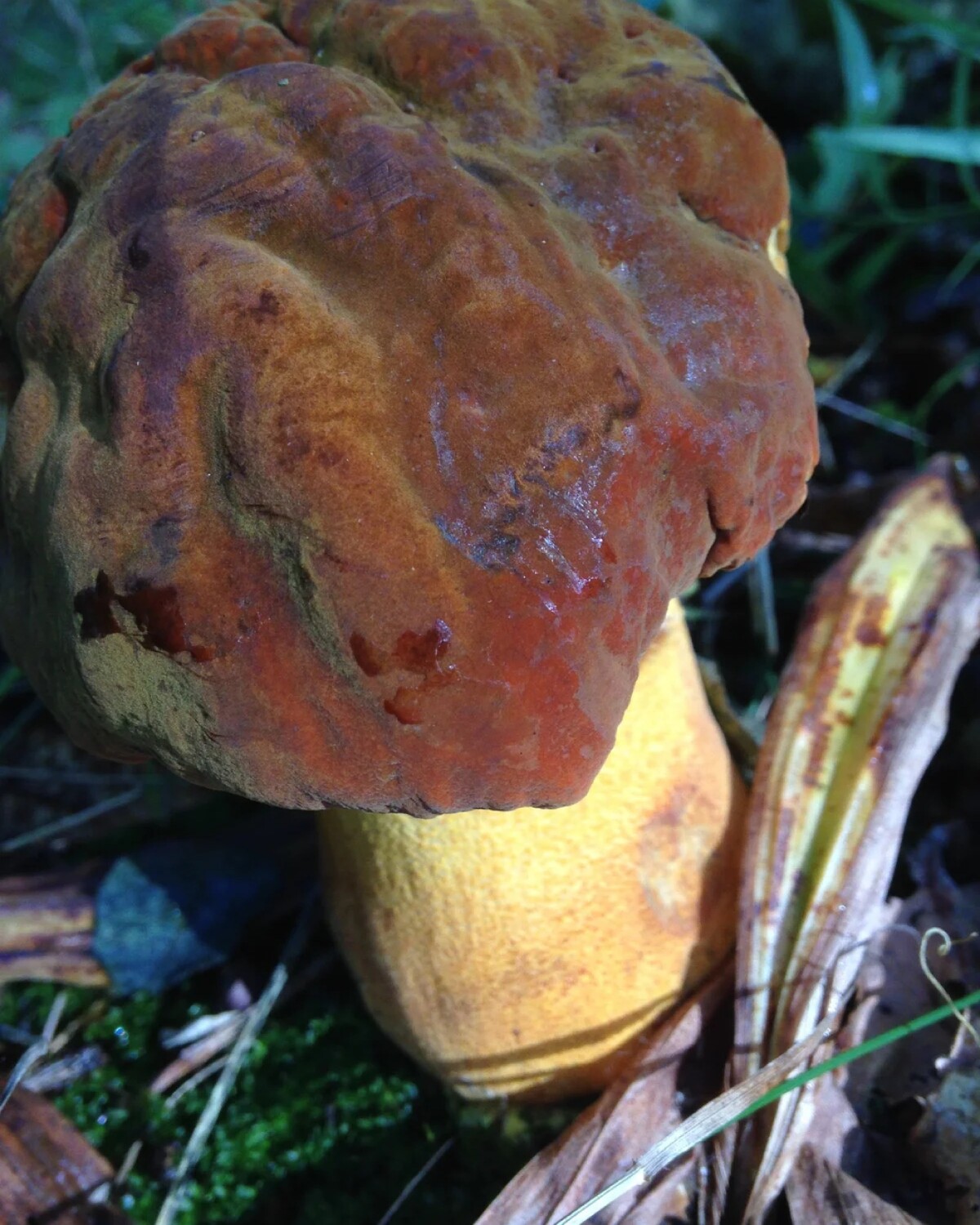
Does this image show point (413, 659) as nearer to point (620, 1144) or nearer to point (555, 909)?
point (555, 909)

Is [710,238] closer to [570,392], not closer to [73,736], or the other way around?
[570,392]

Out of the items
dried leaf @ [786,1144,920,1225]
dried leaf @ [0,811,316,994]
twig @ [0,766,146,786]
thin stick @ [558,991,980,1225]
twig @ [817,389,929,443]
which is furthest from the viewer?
twig @ [817,389,929,443]

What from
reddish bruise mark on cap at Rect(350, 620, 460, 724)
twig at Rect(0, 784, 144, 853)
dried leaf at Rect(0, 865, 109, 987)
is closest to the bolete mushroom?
A: reddish bruise mark on cap at Rect(350, 620, 460, 724)

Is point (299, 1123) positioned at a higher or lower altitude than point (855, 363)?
lower

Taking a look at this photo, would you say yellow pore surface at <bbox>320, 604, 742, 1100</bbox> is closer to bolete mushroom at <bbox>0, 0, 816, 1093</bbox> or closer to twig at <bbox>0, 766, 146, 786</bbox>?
bolete mushroom at <bbox>0, 0, 816, 1093</bbox>

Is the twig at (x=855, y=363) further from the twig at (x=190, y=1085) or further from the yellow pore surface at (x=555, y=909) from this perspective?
the twig at (x=190, y=1085)

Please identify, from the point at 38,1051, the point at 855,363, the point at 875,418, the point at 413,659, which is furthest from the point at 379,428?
the point at 855,363
